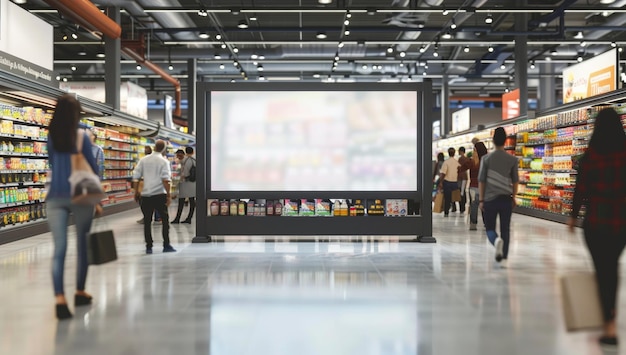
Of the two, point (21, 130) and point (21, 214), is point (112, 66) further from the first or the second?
point (21, 214)

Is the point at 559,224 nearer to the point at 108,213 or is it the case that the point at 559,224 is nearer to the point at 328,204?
the point at 328,204

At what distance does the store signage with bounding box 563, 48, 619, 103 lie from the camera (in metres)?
11.2

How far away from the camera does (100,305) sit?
4.72 meters

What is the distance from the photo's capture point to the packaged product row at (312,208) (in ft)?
29.1

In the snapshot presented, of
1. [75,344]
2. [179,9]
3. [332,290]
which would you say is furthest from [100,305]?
[179,9]

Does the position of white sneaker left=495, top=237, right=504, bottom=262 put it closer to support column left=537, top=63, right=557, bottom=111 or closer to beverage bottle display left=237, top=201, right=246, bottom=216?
beverage bottle display left=237, top=201, right=246, bottom=216

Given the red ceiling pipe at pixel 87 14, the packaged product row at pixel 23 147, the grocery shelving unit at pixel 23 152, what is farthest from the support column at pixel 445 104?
the packaged product row at pixel 23 147

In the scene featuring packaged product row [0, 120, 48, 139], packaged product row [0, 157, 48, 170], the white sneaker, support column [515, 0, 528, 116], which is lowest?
the white sneaker

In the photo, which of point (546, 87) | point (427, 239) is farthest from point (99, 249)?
point (546, 87)

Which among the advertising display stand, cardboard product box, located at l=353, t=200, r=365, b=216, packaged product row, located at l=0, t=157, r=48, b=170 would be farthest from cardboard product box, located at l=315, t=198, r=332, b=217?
packaged product row, located at l=0, t=157, r=48, b=170

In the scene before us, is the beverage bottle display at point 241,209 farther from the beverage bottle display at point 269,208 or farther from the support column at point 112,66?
the support column at point 112,66

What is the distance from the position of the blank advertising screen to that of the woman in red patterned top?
16.0 feet

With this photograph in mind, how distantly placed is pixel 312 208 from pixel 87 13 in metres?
6.07

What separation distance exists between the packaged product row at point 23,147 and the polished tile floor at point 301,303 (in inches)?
69.4
